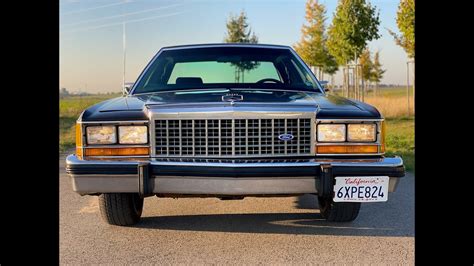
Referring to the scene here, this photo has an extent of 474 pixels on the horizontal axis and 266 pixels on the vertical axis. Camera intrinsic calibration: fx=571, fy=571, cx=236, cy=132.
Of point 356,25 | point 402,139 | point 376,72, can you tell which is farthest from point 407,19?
point 376,72

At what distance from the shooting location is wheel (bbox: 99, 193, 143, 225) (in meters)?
4.64

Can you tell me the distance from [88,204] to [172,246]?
2106 millimetres

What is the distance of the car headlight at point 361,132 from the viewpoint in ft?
13.8

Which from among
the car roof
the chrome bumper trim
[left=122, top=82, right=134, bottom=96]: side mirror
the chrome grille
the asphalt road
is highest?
the car roof

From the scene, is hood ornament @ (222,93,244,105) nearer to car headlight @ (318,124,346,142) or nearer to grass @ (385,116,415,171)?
car headlight @ (318,124,346,142)

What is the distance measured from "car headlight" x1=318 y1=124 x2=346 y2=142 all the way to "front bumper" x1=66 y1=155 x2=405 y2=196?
19cm

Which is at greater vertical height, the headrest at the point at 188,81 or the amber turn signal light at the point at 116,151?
the headrest at the point at 188,81

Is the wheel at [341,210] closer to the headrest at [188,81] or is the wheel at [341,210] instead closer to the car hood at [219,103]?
the car hood at [219,103]

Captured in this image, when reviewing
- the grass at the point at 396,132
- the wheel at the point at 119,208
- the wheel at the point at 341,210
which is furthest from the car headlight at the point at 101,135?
the grass at the point at 396,132

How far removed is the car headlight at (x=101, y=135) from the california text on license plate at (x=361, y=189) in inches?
64.9

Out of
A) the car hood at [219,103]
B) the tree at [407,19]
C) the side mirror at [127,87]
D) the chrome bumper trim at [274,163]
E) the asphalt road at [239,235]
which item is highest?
the tree at [407,19]

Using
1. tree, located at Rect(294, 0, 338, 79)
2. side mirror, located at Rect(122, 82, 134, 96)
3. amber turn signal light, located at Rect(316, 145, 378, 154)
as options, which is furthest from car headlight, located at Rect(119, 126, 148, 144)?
tree, located at Rect(294, 0, 338, 79)

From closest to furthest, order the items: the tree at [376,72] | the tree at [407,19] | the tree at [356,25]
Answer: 1. the tree at [407,19]
2. the tree at [356,25]
3. the tree at [376,72]

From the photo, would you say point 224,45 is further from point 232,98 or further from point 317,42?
point 317,42
